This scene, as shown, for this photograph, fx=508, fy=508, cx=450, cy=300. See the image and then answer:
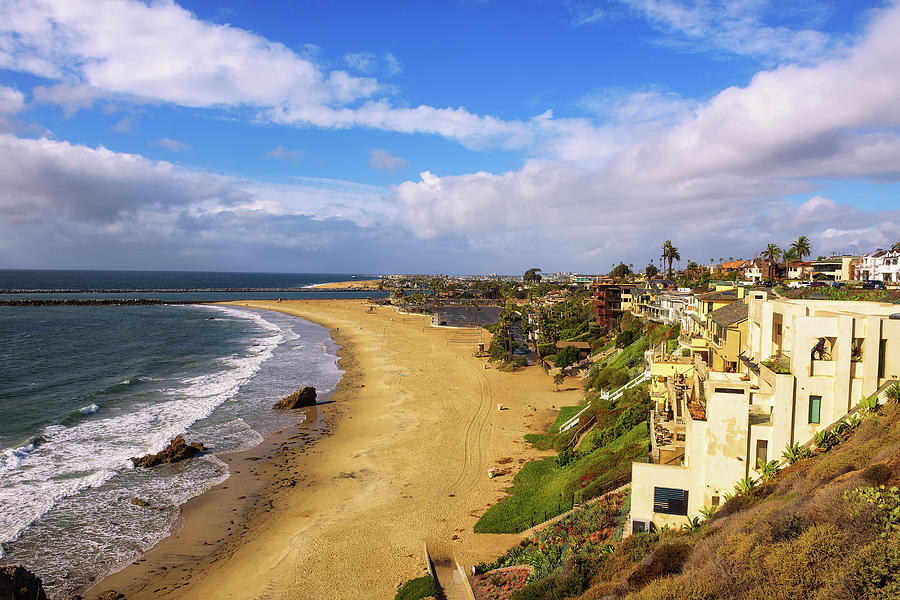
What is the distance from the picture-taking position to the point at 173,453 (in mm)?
27094

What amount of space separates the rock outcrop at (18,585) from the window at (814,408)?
22.9m

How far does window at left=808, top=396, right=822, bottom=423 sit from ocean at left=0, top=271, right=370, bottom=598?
23007 mm

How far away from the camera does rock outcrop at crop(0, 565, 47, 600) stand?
1455 cm

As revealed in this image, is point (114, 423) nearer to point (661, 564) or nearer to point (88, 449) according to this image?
point (88, 449)

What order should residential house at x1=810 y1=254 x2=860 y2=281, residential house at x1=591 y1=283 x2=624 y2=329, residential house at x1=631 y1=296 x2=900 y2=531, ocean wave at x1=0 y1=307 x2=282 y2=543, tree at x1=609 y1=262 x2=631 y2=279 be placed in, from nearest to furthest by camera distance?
residential house at x1=631 y1=296 x2=900 y2=531, ocean wave at x1=0 y1=307 x2=282 y2=543, residential house at x1=591 y1=283 x2=624 y2=329, residential house at x1=810 y1=254 x2=860 y2=281, tree at x1=609 y1=262 x2=631 y2=279

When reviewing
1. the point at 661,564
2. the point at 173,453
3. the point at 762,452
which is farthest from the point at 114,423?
the point at 762,452

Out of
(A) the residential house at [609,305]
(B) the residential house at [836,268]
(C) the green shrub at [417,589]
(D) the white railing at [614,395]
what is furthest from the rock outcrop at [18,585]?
(B) the residential house at [836,268]

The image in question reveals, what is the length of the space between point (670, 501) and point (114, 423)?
32.9 meters

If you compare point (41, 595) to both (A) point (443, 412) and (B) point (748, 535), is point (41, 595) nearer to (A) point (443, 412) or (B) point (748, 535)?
(B) point (748, 535)

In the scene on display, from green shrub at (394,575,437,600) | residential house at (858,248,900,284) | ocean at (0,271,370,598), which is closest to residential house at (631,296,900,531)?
green shrub at (394,575,437,600)

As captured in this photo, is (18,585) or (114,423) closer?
(18,585)

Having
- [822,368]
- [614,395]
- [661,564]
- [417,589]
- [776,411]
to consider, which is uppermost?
[822,368]

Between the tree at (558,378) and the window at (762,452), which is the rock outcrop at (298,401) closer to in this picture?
the tree at (558,378)

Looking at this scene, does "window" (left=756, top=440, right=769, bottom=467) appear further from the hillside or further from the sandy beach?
the sandy beach
